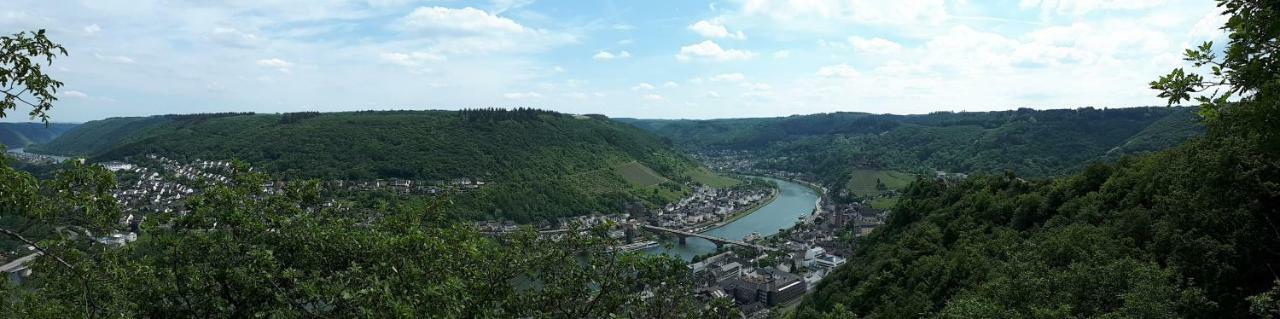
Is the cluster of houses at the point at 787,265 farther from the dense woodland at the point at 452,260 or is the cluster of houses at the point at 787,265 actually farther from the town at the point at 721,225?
the dense woodland at the point at 452,260

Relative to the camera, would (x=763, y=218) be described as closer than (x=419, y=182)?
No

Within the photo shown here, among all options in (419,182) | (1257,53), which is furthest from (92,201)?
(419,182)

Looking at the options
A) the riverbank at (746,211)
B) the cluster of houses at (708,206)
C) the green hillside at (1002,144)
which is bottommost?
the riverbank at (746,211)

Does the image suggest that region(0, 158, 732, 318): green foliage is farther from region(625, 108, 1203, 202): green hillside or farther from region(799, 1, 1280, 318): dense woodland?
region(625, 108, 1203, 202): green hillside

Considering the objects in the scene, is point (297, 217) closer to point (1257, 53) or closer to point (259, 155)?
point (1257, 53)

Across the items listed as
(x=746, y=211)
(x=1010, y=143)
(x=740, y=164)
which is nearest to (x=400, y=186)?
(x=746, y=211)

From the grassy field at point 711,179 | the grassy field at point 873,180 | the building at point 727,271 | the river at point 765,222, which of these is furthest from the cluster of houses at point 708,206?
the building at point 727,271

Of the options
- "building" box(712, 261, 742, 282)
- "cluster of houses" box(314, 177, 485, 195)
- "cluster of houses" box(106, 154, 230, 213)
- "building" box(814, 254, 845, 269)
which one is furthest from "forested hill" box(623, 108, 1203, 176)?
"cluster of houses" box(106, 154, 230, 213)
